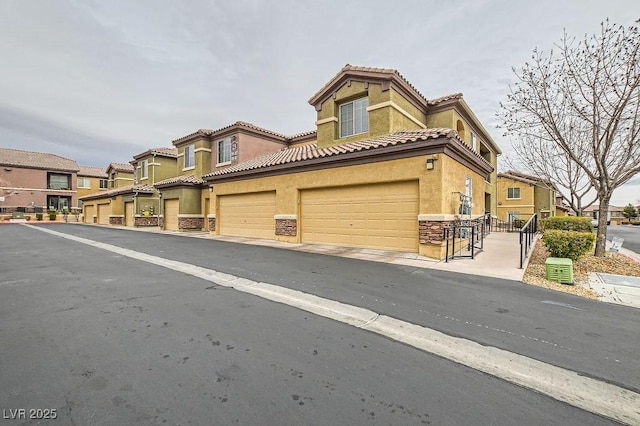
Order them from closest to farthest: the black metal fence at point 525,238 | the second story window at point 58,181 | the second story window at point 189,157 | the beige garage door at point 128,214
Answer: the black metal fence at point 525,238, the second story window at point 189,157, the beige garage door at point 128,214, the second story window at point 58,181

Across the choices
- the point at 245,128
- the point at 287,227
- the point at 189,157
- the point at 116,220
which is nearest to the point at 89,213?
the point at 116,220

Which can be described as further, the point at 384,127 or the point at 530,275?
the point at 384,127

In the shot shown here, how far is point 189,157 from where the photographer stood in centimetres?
2286

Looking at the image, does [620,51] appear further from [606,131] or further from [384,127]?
[384,127]

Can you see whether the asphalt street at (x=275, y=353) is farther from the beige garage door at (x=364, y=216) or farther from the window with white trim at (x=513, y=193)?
the window with white trim at (x=513, y=193)

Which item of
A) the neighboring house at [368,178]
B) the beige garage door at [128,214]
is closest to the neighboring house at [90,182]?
the beige garage door at [128,214]

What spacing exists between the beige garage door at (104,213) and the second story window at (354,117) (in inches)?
1163

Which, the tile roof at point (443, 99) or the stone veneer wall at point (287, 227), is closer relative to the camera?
the stone veneer wall at point (287, 227)

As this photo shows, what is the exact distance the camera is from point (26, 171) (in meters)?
42.9

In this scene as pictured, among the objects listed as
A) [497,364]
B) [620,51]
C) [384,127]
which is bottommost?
[497,364]

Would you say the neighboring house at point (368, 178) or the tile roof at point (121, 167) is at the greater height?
the tile roof at point (121, 167)

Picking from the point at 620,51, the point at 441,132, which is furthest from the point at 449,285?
the point at 620,51

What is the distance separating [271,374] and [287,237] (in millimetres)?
10461

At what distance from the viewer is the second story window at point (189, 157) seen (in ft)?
73.9
